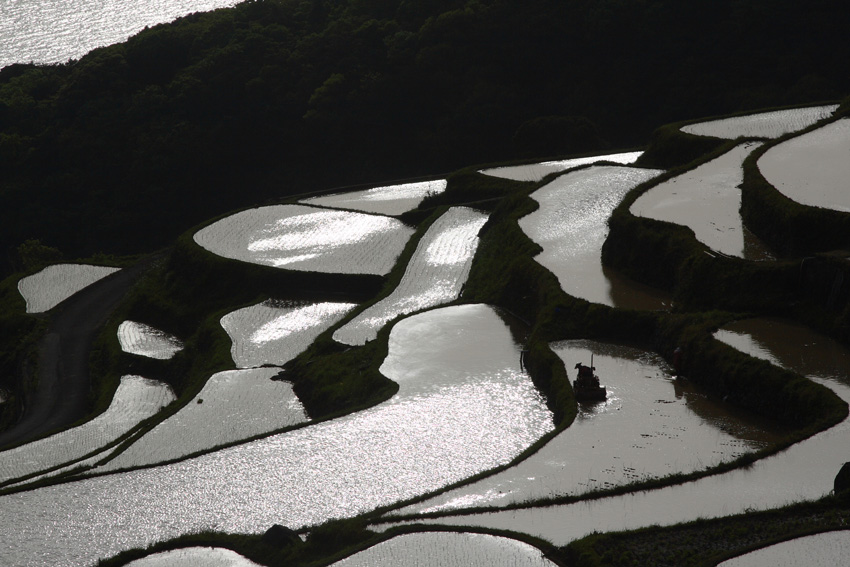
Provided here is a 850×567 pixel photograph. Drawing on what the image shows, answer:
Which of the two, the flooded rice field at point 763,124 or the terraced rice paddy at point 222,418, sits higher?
the flooded rice field at point 763,124

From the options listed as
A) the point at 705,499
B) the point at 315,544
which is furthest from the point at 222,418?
the point at 705,499

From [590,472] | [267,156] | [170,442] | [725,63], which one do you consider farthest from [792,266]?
[267,156]

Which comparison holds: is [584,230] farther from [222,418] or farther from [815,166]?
[222,418]

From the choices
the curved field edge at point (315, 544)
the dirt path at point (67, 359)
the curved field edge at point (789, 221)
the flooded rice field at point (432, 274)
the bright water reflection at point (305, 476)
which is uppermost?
the curved field edge at point (789, 221)

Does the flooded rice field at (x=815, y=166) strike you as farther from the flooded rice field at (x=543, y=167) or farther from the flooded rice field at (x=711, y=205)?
the flooded rice field at (x=543, y=167)

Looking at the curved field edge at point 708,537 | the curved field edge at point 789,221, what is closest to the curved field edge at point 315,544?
the curved field edge at point 708,537
